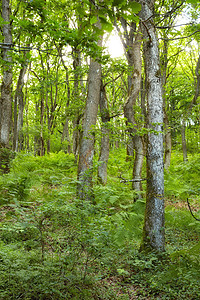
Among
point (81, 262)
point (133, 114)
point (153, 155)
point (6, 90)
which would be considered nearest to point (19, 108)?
point (6, 90)

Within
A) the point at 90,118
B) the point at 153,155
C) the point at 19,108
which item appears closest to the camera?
the point at 153,155

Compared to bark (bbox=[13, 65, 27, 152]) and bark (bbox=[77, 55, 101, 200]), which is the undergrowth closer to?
bark (bbox=[77, 55, 101, 200])

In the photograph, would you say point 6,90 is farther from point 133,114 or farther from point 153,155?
point 153,155

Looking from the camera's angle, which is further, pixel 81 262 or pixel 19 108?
pixel 19 108

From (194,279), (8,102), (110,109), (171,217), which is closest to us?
(194,279)

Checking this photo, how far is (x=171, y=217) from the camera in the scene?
5855mm

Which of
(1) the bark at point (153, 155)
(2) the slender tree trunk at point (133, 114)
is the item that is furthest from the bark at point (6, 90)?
(1) the bark at point (153, 155)

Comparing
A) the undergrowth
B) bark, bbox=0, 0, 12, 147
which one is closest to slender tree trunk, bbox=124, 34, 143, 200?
the undergrowth

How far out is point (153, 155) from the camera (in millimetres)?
3957

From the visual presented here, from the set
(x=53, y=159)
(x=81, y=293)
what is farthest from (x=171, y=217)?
(x=53, y=159)

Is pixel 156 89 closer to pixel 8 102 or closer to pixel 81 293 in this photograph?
pixel 81 293

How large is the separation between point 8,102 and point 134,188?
5270 millimetres

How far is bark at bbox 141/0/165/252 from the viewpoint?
154 inches

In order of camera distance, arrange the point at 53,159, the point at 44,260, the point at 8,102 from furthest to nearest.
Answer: the point at 53,159
the point at 8,102
the point at 44,260
